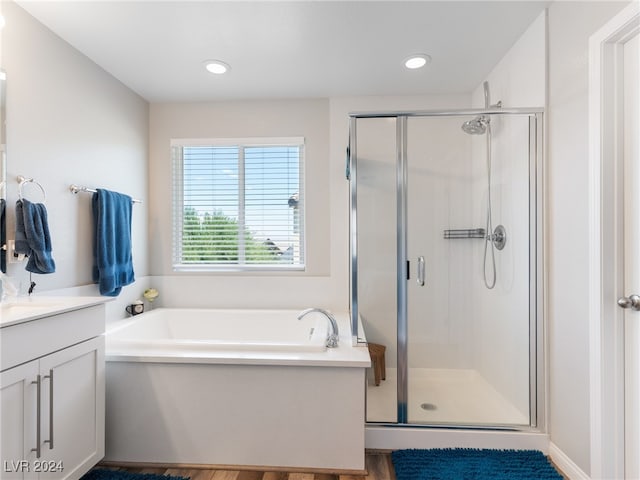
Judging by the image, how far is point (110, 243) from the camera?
90.4 inches

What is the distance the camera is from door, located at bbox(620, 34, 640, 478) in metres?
1.34

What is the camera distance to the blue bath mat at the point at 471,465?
64.4 inches

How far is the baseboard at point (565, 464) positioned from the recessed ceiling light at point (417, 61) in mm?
2434

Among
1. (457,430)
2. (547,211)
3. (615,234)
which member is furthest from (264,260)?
(615,234)

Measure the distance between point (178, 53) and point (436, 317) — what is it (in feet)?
7.95

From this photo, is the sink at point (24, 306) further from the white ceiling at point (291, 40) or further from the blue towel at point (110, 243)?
the white ceiling at point (291, 40)

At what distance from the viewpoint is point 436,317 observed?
2229 millimetres


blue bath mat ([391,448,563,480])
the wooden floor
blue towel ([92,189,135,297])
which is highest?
blue towel ([92,189,135,297])

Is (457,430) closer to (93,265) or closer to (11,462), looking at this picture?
(11,462)

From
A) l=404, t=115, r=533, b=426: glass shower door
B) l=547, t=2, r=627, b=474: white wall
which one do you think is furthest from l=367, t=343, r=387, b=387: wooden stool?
l=547, t=2, r=627, b=474: white wall

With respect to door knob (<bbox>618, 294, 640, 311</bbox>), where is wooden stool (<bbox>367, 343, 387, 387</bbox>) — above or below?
below

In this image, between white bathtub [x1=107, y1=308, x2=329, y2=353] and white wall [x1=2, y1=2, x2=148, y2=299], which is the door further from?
white wall [x1=2, y1=2, x2=148, y2=299]

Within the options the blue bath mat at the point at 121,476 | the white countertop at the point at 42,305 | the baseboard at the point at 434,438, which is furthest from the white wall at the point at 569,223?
the white countertop at the point at 42,305

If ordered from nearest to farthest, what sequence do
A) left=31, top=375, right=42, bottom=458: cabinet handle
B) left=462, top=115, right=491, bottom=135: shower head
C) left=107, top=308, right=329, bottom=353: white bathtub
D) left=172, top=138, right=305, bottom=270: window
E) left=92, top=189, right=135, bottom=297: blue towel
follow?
left=31, top=375, right=42, bottom=458: cabinet handle
left=462, top=115, right=491, bottom=135: shower head
left=92, top=189, right=135, bottom=297: blue towel
left=107, top=308, right=329, bottom=353: white bathtub
left=172, top=138, right=305, bottom=270: window
